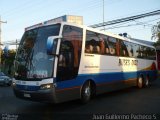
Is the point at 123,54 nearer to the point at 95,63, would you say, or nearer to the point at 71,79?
the point at 95,63

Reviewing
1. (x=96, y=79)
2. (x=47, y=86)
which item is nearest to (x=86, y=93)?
(x=96, y=79)

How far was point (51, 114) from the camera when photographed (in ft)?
34.5

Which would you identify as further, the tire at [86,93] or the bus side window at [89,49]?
the bus side window at [89,49]

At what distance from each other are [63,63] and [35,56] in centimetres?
108

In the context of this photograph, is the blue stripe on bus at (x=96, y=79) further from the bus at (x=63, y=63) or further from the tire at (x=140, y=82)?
the tire at (x=140, y=82)

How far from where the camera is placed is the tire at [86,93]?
41.0 feet

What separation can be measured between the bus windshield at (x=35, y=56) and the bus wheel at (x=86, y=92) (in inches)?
92.8

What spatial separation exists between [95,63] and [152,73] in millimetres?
9743

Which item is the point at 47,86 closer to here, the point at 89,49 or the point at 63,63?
the point at 63,63

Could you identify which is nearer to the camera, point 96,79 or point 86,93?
point 86,93

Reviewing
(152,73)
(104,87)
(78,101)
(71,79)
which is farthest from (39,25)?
(152,73)

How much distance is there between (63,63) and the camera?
36.5 ft

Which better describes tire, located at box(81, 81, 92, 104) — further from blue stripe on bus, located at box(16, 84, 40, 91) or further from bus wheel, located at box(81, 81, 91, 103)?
blue stripe on bus, located at box(16, 84, 40, 91)

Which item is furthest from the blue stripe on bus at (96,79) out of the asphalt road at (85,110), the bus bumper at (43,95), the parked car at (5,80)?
the parked car at (5,80)
